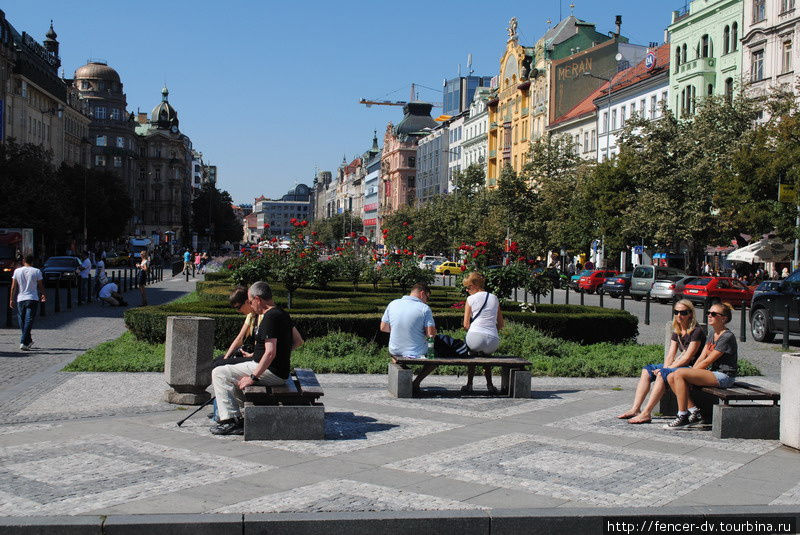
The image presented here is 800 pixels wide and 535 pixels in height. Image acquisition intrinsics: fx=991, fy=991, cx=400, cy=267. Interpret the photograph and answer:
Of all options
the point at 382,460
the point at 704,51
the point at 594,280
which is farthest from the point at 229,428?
the point at 704,51

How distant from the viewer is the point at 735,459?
8703mm

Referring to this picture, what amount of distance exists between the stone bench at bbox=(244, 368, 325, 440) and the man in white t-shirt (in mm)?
9949

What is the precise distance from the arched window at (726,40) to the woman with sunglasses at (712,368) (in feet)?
159

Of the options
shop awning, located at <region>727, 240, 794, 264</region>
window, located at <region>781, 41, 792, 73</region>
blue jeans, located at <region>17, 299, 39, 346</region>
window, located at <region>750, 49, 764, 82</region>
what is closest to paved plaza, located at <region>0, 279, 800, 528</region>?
blue jeans, located at <region>17, 299, 39, 346</region>

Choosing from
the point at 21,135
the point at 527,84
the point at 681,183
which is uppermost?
the point at 527,84

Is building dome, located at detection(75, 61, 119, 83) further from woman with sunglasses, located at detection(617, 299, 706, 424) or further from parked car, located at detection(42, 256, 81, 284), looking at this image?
woman with sunglasses, located at detection(617, 299, 706, 424)

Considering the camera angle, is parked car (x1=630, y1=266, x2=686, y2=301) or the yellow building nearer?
parked car (x1=630, y1=266, x2=686, y2=301)

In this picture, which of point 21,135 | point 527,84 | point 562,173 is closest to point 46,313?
point 562,173

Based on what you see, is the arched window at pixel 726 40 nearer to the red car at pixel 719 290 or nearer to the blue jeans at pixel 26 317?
the red car at pixel 719 290

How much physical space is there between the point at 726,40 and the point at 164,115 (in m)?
131

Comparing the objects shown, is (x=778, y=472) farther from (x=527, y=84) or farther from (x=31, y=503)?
(x=527, y=84)

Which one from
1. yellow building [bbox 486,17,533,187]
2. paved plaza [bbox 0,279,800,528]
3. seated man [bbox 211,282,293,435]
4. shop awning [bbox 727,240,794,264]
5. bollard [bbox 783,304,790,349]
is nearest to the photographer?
paved plaza [bbox 0,279,800,528]

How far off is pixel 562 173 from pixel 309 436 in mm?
59352

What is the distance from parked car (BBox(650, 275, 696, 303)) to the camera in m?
41.4
